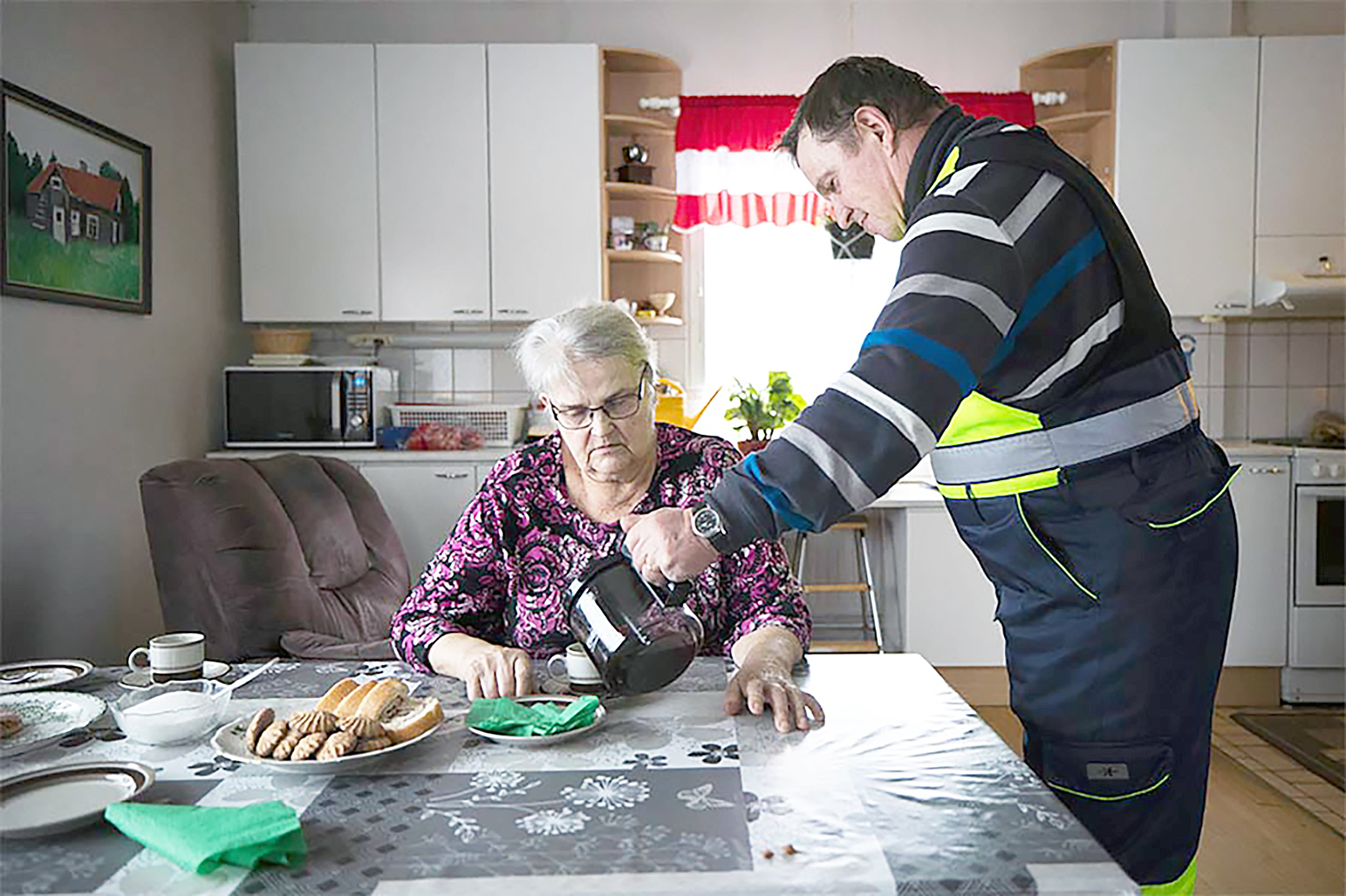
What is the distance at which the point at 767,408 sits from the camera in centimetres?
→ 423

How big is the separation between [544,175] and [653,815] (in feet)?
11.1

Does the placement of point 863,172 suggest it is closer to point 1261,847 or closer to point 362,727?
point 362,727

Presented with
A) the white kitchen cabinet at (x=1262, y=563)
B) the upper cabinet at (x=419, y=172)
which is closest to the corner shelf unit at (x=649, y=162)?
the upper cabinet at (x=419, y=172)

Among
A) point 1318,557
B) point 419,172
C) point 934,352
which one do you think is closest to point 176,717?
point 934,352

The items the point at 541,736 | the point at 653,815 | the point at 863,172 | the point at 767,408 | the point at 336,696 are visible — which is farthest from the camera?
the point at 767,408

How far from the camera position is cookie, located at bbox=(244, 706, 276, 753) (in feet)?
4.30

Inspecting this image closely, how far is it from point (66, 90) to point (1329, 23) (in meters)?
4.47

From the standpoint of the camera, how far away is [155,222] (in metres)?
3.73

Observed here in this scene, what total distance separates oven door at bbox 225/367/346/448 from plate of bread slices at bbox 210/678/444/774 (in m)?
2.77

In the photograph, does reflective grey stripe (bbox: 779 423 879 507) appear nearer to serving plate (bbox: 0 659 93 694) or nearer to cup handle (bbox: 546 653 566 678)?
cup handle (bbox: 546 653 566 678)

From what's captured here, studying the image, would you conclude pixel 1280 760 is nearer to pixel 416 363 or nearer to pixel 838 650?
pixel 838 650

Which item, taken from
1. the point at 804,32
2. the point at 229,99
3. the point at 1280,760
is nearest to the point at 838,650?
the point at 1280,760

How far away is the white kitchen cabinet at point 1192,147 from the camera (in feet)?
13.7

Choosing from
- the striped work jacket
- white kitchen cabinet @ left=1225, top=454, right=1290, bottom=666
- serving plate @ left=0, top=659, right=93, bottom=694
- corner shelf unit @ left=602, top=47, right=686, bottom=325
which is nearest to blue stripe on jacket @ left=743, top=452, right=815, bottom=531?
the striped work jacket
